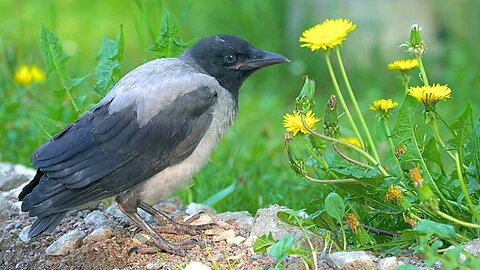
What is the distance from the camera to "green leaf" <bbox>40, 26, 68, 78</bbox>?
14.8 feet

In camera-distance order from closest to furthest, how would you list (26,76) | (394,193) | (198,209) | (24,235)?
(394,193)
(24,235)
(198,209)
(26,76)

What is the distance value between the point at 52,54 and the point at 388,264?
83.8 inches

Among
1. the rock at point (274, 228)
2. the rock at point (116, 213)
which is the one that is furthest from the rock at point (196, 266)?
the rock at point (116, 213)

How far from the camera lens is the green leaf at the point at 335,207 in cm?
347

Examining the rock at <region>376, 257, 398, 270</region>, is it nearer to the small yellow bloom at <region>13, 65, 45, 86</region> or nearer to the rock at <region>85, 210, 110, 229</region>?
the rock at <region>85, 210, 110, 229</region>

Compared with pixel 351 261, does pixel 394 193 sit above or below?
above

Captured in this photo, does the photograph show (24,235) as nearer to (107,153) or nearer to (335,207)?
(107,153)

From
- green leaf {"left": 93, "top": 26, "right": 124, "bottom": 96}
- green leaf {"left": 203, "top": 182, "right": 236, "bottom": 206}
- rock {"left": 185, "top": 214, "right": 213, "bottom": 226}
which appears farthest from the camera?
green leaf {"left": 203, "top": 182, "right": 236, "bottom": 206}

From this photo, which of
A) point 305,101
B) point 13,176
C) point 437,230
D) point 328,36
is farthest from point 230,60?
point 437,230

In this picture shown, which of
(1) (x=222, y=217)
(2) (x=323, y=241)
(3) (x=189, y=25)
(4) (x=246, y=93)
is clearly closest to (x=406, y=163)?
(2) (x=323, y=241)

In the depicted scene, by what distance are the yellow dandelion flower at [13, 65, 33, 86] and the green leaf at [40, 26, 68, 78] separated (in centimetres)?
136

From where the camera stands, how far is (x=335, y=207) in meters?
3.48

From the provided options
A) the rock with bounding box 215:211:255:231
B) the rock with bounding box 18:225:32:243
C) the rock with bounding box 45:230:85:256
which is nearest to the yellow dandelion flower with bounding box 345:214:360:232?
the rock with bounding box 215:211:255:231

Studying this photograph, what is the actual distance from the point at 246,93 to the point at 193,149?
3627 mm
